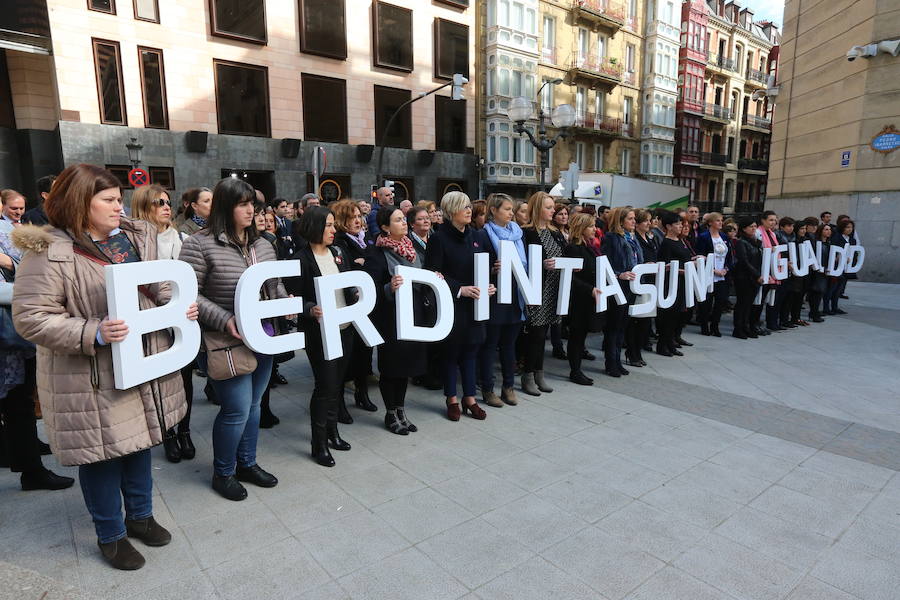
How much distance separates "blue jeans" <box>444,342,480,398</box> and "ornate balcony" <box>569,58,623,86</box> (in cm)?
2911

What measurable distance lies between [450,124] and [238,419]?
23.1 m

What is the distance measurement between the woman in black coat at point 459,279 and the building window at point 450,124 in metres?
20.3

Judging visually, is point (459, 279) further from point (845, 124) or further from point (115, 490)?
point (845, 124)

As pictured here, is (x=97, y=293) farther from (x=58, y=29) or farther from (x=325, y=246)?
(x=58, y=29)

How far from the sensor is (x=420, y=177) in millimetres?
23359

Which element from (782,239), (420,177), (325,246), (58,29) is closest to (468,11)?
(420,177)

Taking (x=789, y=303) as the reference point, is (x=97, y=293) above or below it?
above

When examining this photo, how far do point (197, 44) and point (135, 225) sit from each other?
1793cm

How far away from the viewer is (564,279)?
5.47 m

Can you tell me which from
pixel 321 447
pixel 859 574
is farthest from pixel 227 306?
pixel 859 574

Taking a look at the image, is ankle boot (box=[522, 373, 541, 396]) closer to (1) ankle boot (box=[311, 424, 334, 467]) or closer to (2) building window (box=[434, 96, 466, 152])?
(1) ankle boot (box=[311, 424, 334, 467])

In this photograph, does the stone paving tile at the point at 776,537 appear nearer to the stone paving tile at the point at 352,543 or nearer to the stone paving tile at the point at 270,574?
the stone paving tile at the point at 352,543

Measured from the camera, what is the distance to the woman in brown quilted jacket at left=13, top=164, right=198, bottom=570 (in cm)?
235

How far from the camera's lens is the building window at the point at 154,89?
16.3 m
